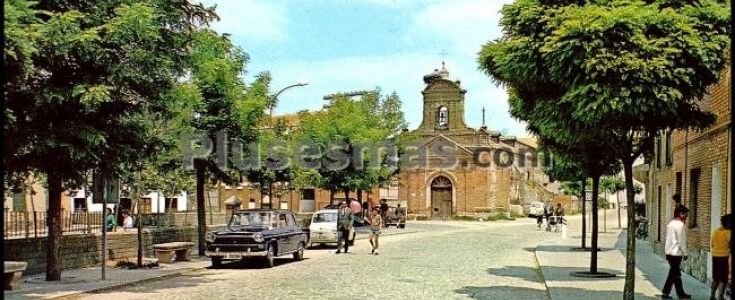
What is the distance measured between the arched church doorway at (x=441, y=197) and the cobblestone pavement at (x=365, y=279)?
49.4 metres

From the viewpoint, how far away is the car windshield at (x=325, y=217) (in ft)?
104

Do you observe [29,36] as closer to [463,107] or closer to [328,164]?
[328,164]

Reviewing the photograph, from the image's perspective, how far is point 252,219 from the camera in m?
22.9

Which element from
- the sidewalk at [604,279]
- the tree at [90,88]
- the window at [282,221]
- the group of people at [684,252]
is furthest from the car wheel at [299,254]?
the group of people at [684,252]

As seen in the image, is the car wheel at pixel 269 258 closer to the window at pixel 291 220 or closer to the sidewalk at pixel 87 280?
the sidewalk at pixel 87 280

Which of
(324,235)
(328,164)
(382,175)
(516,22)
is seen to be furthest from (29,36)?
(382,175)

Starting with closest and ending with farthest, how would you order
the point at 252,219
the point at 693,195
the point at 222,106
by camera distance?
the point at 693,195 → the point at 252,219 → the point at 222,106

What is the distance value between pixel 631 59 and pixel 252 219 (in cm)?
1386

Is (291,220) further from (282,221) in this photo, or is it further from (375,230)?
(375,230)

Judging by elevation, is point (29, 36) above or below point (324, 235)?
above

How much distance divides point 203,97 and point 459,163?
180ft

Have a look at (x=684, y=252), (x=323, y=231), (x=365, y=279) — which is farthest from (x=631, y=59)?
(x=323, y=231)

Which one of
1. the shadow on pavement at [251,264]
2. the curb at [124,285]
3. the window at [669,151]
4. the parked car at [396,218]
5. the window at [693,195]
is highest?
the window at [669,151]

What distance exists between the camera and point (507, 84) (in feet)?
46.8
